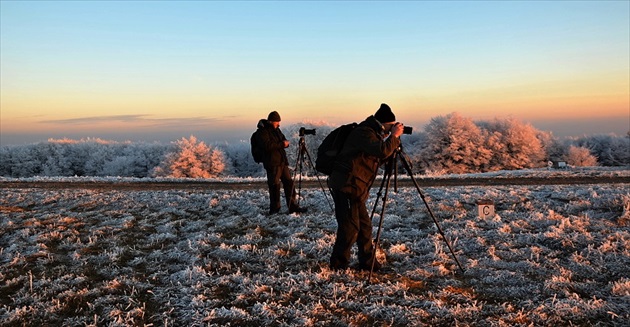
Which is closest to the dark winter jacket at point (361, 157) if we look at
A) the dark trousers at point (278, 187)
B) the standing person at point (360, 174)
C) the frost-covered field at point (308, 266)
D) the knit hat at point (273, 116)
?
the standing person at point (360, 174)

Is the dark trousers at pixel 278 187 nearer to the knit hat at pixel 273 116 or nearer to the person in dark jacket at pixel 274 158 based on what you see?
the person in dark jacket at pixel 274 158

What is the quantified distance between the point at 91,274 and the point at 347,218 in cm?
507

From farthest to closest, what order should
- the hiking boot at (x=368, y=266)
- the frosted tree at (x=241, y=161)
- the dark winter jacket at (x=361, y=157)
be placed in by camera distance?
the frosted tree at (x=241, y=161)
the hiking boot at (x=368, y=266)
the dark winter jacket at (x=361, y=157)

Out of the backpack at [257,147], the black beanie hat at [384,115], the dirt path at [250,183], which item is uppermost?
the black beanie hat at [384,115]

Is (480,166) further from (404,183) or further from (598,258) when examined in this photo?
(598,258)

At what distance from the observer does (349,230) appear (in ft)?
26.4

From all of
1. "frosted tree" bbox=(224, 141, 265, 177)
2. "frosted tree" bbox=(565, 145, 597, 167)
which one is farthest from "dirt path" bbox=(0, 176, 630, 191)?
"frosted tree" bbox=(224, 141, 265, 177)

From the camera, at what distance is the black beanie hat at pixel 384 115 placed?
7723mm

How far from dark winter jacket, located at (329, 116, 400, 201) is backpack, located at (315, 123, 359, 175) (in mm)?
105

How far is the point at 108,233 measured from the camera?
11555 millimetres

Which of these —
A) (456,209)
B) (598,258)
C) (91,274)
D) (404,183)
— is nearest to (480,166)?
(404,183)

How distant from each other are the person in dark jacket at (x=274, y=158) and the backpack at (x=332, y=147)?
4.58m

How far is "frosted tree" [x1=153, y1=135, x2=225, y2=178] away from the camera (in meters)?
63.8

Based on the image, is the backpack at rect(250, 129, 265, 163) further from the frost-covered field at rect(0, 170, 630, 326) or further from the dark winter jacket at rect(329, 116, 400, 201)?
the dark winter jacket at rect(329, 116, 400, 201)
